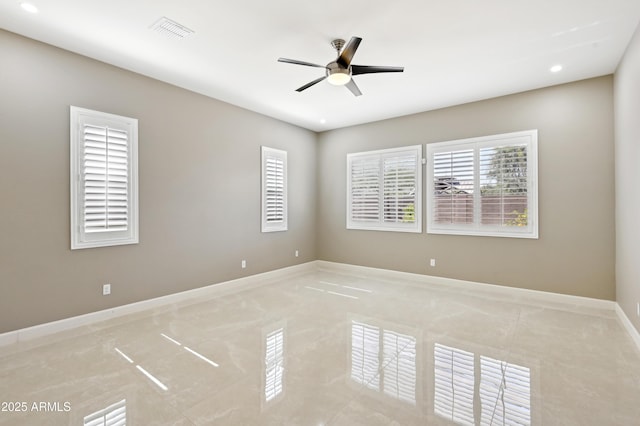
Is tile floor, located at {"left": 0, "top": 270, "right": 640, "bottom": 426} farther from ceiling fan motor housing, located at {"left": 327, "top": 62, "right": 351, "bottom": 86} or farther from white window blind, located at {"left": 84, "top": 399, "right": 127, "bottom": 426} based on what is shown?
ceiling fan motor housing, located at {"left": 327, "top": 62, "right": 351, "bottom": 86}

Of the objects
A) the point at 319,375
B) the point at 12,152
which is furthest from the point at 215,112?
the point at 319,375

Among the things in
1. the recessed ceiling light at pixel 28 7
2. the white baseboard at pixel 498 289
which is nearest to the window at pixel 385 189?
the white baseboard at pixel 498 289

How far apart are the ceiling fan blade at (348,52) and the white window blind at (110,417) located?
338 cm

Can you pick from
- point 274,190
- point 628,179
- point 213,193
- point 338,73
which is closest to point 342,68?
point 338,73

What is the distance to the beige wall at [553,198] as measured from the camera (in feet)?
13.6

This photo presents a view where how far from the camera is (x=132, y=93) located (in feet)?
13.1

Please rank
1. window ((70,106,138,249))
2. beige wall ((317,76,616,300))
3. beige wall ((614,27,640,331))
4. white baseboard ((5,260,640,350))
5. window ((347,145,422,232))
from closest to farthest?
beige wall ((614,27,640,331)) → white baseboard ((5,260,640,350)) → window ((70,106,138,249)) → beige wall ((317,76,616,300)) → window ((347,145,422,232))

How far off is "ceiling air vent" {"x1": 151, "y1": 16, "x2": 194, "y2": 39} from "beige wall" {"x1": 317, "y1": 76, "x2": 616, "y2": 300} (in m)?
4.10

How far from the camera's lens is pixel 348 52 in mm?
3029

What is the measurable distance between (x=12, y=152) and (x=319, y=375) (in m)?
3.71

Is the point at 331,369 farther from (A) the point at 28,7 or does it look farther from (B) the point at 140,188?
(A) the point at 28,7

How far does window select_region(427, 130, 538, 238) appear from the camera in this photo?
4.64 meters

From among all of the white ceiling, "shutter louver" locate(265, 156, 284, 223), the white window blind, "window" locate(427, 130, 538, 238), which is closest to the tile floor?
the white window blind

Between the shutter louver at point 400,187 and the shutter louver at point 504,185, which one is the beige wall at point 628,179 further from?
the shutter louver at point 400,187
